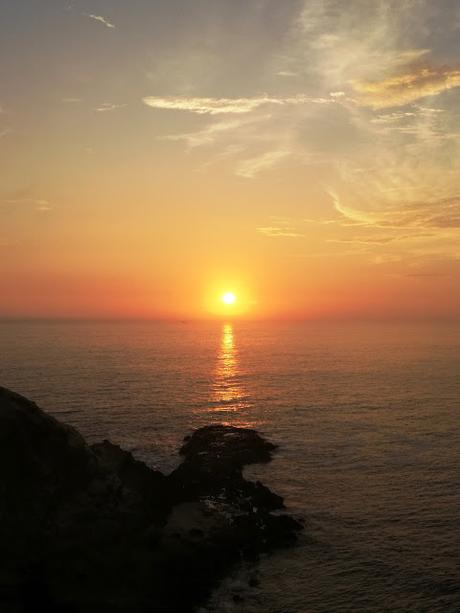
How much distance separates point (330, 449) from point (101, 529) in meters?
32.4

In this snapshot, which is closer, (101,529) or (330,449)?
(101,529)

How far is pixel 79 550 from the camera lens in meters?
28.2

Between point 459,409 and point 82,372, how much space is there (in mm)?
82248

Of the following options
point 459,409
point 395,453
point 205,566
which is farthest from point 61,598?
point 459,409

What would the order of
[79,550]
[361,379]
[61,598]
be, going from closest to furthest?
[61,598], [79,550], [361,379]

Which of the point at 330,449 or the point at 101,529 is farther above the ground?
the point at 101,529

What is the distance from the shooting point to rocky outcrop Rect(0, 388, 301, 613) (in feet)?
85.4

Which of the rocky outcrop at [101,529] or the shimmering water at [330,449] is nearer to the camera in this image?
the rocky outcrop at [101,529]

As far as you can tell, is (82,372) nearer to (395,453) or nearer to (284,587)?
(395,453)

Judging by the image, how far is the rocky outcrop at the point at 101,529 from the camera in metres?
26.0

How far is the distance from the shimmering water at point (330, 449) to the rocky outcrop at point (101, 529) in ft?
8.28

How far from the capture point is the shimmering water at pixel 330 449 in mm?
28562

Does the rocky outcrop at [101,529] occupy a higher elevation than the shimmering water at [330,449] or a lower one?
higher

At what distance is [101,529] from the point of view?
29.9 meters
